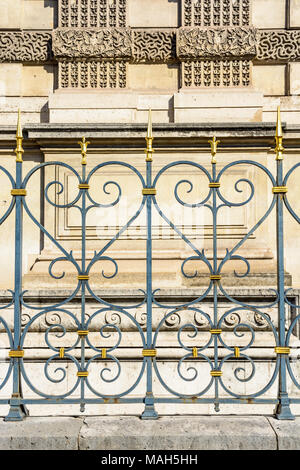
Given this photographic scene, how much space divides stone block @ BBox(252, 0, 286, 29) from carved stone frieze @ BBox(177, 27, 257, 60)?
0.19 m

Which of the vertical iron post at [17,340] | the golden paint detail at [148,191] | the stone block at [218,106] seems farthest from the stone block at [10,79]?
the golden paint detail at [148,191]

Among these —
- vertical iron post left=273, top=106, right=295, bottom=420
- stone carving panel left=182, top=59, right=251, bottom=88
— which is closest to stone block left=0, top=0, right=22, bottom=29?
stone carving panel left=182, top=59, right=251, bottom=88

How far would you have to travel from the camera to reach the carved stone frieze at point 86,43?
562 cm

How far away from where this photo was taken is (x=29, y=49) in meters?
5.73

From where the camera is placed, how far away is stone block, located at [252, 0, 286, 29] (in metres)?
5.72

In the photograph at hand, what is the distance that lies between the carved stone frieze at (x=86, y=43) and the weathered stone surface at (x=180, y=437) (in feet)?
13.2

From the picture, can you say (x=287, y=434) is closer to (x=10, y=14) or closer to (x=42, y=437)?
(x=42, y=437)

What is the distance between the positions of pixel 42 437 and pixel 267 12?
478 cm

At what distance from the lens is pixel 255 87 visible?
572 cm

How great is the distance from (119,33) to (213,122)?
135 centimetres

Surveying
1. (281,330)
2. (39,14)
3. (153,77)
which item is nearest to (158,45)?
(153,77)

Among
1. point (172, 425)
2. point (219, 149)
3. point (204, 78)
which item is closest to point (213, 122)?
point (219, 149)

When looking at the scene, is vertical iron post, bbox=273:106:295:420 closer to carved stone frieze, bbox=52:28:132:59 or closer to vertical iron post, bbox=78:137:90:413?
vertical iron post, bbox=78:137:90:413

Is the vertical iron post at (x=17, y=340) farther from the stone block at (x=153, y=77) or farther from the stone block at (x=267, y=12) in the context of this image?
the stone block at (x=267, y=12)
